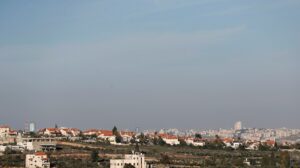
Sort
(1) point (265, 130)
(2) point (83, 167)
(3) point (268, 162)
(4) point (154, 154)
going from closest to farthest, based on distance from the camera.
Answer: (2) point (83, 167)
(3) point (268, 162)
(4) point (154, 154)
(1) point (265, 130)

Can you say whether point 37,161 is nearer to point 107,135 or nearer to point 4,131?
point 4,131

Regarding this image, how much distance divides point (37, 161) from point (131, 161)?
300 inches

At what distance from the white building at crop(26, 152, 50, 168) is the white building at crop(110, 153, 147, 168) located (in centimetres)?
530

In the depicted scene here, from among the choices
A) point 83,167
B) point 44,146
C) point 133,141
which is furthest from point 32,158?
point 133,141

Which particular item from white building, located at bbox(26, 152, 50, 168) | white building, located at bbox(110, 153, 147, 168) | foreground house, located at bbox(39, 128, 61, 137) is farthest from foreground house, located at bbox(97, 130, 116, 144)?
white building, located at bbox(26, 152, 50, 168)

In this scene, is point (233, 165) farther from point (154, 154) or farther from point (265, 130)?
point (265, 130)

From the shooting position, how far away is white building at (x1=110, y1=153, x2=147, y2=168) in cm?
5084

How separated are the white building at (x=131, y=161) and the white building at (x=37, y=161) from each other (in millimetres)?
5295

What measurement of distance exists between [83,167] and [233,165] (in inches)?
486

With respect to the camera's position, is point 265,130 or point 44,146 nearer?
point 44,146

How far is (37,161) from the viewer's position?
166 feet

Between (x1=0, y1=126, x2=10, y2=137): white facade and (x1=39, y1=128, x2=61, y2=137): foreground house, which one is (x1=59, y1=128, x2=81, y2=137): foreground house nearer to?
(x1=39, y1=128, x2=61, y2=137): foreground house

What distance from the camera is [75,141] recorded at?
68.1 metres

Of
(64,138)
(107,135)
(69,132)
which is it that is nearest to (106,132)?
(107,135)
